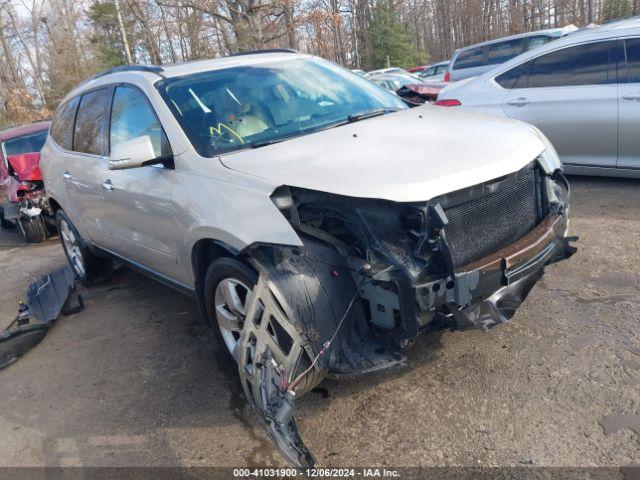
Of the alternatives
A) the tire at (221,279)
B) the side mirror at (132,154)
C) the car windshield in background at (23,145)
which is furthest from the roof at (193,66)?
the car windshield in background at (23,145)

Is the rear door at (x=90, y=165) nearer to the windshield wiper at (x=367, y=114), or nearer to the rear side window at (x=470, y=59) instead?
the windshield wiper at (x=367, y=114)

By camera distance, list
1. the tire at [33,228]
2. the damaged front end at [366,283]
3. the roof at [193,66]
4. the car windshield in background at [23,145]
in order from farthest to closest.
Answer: the car windshield in background at [23,145] < the tire at [33,228] < the roof at [193,66] < the damaged front end at [366,283]

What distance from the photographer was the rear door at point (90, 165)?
435 cm

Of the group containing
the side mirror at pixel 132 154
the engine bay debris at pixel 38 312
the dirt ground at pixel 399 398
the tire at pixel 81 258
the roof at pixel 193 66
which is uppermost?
the roof at pixel 193 66

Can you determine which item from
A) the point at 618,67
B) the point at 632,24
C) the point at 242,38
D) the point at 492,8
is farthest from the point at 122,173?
the point at 492,8

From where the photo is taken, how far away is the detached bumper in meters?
2.58

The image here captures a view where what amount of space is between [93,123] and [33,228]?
4300mm

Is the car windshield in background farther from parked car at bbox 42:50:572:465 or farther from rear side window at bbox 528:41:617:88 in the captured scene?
rear side window at bbox 528:41:617:88

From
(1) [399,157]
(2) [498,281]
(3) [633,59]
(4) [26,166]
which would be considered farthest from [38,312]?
(3) [633,59]

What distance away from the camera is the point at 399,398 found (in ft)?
9.78

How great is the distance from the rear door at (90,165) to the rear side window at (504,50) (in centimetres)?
1299

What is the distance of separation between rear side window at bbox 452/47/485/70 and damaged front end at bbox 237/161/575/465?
46.6ft

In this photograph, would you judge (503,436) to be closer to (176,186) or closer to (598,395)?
(598,395)

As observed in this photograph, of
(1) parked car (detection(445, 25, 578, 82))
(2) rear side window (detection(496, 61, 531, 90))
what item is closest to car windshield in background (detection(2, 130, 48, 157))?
(2) rear side window (detection(496, 61, 531, 90))
